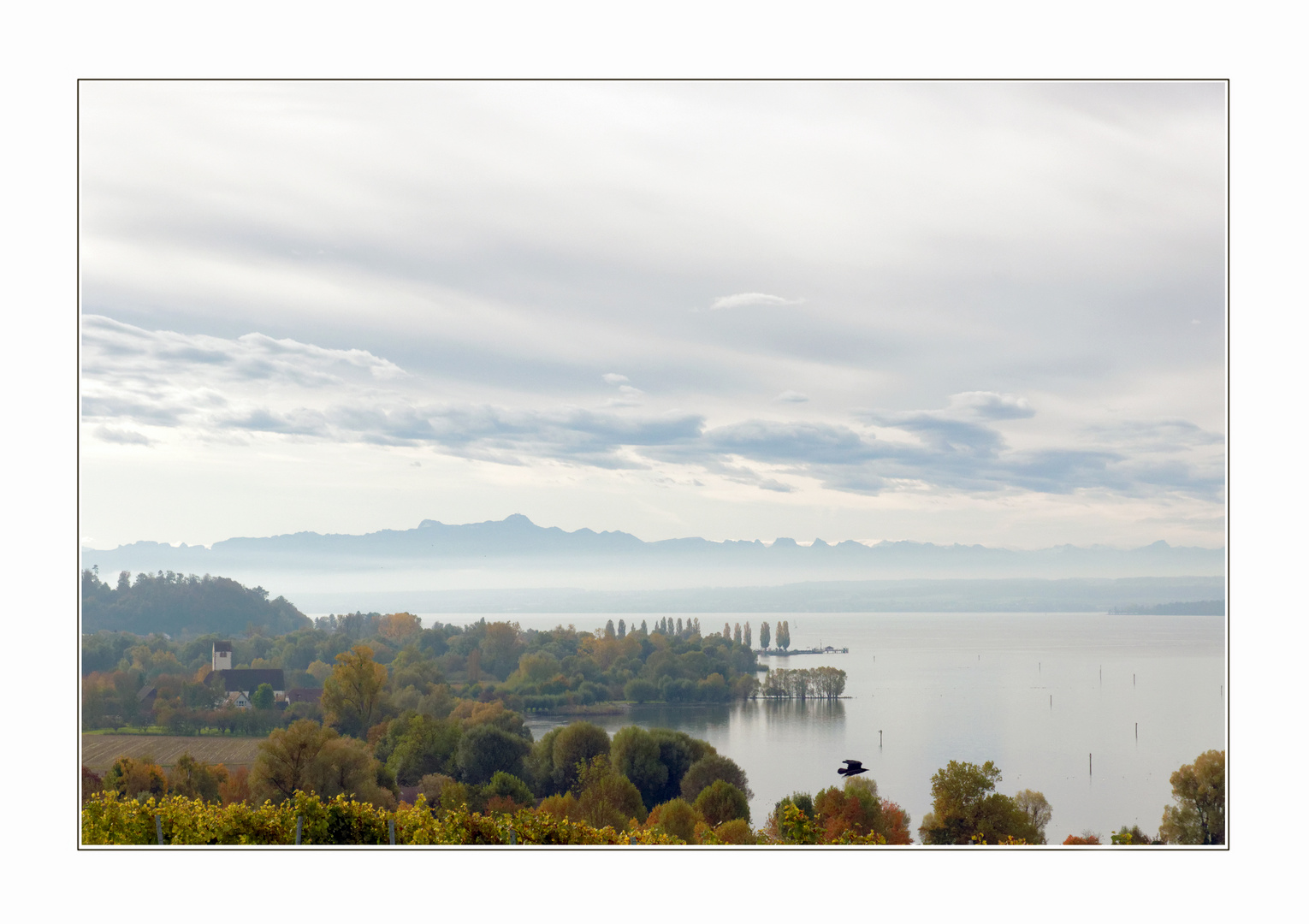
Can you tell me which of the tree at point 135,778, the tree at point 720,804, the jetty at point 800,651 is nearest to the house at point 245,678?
the tree at point 135,778

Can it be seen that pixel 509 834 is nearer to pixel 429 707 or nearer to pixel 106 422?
pixel 429 707

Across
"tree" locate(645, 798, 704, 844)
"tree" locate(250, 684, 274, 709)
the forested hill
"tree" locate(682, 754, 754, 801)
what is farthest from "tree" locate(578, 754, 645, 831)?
the forested hill

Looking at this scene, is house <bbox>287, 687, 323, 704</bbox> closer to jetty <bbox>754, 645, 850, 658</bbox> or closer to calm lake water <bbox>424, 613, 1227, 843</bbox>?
calm lake water <bbox>424, 613, 1227, 843</bbox>

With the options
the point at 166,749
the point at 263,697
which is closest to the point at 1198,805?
the point at 166,749

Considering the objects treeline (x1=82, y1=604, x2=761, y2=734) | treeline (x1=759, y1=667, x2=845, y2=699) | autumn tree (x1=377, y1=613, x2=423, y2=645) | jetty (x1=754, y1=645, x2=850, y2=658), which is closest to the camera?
treeline (x1=82, y1=604, x2=761, y2=734)

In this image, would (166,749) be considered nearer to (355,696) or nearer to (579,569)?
(355,696)
